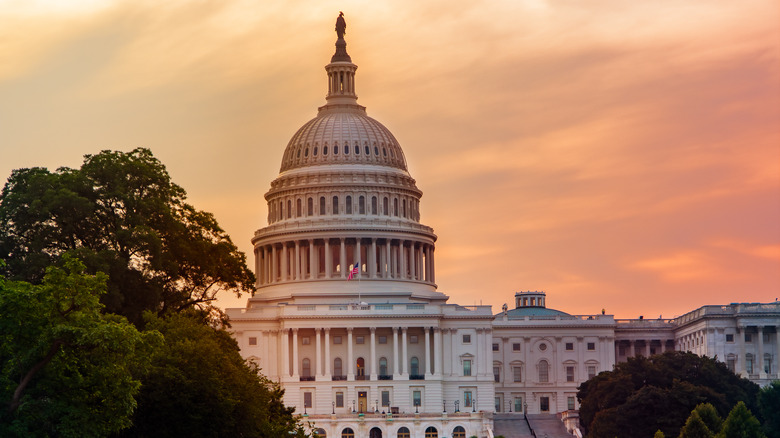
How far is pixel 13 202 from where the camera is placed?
121438 mm

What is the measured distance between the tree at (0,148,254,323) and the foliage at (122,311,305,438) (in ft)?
17.8

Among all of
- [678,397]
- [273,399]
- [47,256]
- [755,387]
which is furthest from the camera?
[755,387]

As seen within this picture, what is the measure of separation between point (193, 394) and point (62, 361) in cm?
1823

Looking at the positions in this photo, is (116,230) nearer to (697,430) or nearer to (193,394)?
(193,394)

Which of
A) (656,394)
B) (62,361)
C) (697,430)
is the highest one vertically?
(656,394)

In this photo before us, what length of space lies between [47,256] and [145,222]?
8689 millimetres

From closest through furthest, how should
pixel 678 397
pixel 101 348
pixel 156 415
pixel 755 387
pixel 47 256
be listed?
pixel 101 348 < pixel 156 415 < pixel 47 256 < pixel 678 397 < pixel 755 387

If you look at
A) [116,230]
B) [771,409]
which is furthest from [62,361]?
[771,409]

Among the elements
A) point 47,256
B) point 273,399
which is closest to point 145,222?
point 47,256

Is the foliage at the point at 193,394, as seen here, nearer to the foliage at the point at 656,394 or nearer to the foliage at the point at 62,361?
the foliage at the point at 62,361

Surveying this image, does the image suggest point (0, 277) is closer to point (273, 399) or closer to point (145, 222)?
point (145, 222)

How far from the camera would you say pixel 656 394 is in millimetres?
167000

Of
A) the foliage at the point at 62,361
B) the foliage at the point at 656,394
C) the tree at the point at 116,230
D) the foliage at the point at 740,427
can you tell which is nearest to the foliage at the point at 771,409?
the foliage at the point at 656,394

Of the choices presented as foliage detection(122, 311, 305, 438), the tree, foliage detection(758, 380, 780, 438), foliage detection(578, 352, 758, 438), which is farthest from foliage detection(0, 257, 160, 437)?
foliage detection(578, 352, 758, 438)
